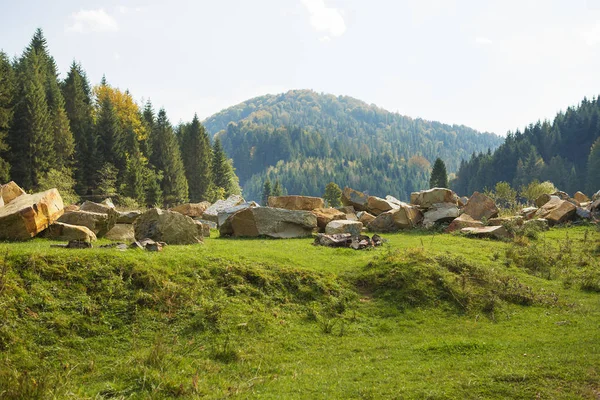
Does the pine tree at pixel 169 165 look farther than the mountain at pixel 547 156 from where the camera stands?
No

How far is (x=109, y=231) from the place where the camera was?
18.1m

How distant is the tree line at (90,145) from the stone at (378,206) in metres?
33.8

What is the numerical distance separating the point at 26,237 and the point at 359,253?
12.2 m

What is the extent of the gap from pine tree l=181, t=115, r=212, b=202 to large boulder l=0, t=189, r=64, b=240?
222 feet

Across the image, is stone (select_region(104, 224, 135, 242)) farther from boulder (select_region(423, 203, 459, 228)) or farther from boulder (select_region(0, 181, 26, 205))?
boulder (select_region(423, 203, 459, 228))

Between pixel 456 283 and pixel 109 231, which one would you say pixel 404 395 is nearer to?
pixel 456 283

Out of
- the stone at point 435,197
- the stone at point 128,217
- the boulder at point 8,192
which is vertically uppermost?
the boulder at point 8,192

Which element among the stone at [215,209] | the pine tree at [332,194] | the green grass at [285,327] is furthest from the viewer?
the pine tree at [332,194]

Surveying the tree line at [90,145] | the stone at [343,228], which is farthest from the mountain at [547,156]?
the stone at [343,228]

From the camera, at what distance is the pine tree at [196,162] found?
278ft

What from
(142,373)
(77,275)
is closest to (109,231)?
(77,275)

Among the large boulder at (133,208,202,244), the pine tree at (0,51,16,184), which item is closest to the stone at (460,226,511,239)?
the large boulder at (133,208,202,244)

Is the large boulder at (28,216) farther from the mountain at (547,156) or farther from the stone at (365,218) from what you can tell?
the mountain at (547,156)

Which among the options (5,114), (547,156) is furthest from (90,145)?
(547,156)
